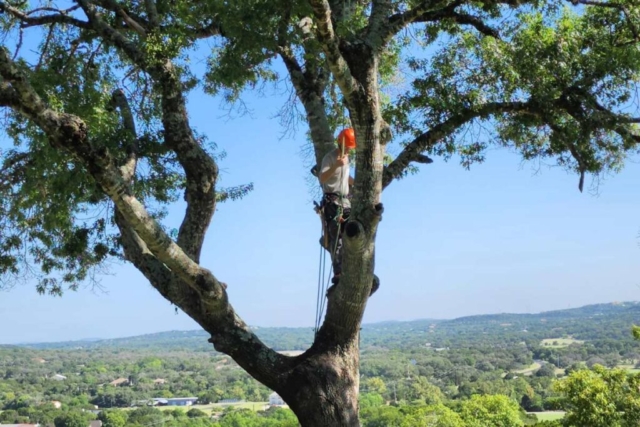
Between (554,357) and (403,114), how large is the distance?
80606 mm

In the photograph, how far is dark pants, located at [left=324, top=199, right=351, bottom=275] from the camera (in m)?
5.32

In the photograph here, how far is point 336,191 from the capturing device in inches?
211

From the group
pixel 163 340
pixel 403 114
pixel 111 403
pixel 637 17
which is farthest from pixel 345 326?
pixel 163 340

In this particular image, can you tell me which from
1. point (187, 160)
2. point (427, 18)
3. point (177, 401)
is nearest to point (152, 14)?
point (187, 160)

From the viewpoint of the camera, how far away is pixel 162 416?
56031mm

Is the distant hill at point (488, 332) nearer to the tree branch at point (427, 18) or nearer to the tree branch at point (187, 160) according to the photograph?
the tree branch at point (427, 18)

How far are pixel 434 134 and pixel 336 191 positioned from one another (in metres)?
1.05

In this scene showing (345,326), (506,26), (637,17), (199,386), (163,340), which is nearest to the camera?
(345,326)

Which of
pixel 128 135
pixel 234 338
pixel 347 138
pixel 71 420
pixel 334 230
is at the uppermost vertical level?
pixel 128 135

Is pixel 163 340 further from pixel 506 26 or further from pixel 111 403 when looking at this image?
pixel 506 26

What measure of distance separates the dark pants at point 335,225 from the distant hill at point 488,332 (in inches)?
2895

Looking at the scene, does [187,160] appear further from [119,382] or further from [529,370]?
[119,382]

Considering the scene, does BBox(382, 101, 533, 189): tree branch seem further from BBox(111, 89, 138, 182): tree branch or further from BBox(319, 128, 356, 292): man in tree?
BBox(111, 89, 138, 182): tree branch

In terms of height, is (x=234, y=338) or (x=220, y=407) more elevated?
(x=234, y=338)
